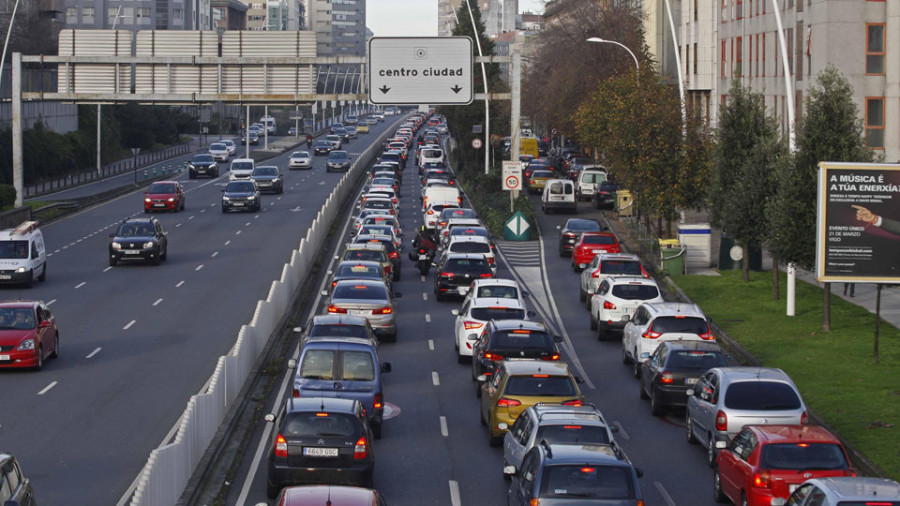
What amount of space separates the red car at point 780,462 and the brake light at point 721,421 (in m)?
2.26

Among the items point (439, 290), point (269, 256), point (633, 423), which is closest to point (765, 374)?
point (633, 423)

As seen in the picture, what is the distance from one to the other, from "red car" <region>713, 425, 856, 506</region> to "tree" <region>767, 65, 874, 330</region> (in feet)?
47.8

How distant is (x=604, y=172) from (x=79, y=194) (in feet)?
98.6

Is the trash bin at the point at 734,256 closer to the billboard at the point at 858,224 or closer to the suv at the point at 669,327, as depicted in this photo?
the billboard at the point at 858,224

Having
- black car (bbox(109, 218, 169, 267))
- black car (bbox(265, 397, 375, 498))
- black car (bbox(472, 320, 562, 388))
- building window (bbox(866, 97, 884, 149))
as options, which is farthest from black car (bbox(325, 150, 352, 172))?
black car (bbox(265, 397, 375, 498))

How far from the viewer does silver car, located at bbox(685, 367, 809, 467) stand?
62.2 ft

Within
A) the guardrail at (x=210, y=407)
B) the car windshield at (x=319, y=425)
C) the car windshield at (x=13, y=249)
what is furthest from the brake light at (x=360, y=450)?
the car windshield at (x=13, y=249)

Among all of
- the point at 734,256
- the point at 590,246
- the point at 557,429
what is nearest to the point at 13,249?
the point at 590,246

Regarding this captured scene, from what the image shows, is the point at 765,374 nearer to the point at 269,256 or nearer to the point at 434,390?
the point at 434,390

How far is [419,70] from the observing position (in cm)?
4688

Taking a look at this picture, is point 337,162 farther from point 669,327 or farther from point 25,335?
point 669,327

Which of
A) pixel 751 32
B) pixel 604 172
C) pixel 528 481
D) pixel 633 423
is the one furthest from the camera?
pixel 604 172

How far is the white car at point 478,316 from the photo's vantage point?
1099 inches

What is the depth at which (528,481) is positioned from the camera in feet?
48.6
